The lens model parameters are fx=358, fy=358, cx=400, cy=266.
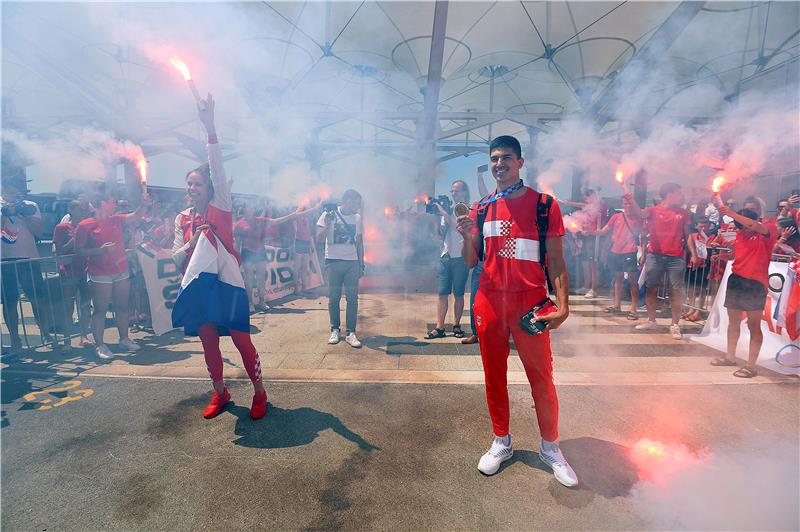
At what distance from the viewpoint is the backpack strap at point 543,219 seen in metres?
2.12

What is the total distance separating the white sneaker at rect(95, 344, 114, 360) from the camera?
4.36 meters

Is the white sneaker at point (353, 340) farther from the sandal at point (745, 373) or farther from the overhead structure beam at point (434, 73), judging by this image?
the overhead structure beam at point (434, 73)

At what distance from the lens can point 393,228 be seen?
17312 mm

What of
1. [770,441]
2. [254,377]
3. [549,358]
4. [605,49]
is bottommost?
[770,441]

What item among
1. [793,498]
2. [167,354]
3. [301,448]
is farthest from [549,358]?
[167,354]

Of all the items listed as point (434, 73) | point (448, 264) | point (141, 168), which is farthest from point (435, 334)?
point (434, 73)

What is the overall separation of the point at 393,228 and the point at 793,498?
623 inches

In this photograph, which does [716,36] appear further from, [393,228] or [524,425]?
[393,228]

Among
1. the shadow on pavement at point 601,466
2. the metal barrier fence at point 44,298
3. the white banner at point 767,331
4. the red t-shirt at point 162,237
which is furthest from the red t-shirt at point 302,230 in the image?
the white banner at point 767,331

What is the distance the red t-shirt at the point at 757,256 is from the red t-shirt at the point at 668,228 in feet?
4.48

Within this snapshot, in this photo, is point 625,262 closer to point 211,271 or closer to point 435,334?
point 435,334

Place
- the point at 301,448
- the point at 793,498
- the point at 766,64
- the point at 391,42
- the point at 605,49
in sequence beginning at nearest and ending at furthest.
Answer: the point at 793,498
the point at 301,448
the point at 766,64
the point at 605,49
the point at 391,42

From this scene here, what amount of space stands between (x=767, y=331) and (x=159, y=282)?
8302 millimetres

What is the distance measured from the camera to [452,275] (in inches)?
205
